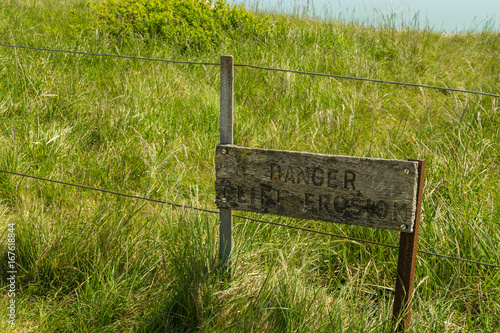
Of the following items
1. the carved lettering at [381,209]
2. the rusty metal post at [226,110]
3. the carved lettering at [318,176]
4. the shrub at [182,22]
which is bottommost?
the carved lettering at [381,209]

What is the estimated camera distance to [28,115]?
352cm

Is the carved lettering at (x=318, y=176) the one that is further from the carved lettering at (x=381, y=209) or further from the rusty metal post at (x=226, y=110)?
the rusty metal post at (x=226, y=110)

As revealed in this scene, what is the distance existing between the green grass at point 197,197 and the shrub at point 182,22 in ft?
0.67

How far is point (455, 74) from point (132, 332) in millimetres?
5211

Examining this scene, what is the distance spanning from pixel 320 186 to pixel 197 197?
62 cm

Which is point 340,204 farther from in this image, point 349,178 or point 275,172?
point 275,172

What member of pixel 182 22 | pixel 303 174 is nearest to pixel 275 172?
pixel 303 174

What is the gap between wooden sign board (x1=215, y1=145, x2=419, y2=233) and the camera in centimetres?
172

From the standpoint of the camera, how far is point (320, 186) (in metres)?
1.81

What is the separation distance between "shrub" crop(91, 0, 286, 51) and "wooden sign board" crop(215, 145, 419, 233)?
11.8 ft

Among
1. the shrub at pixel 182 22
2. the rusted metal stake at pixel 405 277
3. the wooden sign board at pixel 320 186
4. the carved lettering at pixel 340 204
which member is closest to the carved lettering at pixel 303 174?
the wooden sign board at pixel 320 186

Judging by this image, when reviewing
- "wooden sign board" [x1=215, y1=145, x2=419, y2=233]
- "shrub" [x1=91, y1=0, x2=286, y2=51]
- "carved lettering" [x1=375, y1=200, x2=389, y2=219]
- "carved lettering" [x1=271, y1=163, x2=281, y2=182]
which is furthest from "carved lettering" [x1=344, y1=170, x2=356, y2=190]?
"shrub" [x1=91, y1=0, x2=286, y2=51]

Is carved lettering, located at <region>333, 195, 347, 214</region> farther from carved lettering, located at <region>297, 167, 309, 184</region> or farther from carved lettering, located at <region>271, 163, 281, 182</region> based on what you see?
carved lettering, located at <region>271, 163, 281, 182</region>

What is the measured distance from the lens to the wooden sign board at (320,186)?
1716 mm
